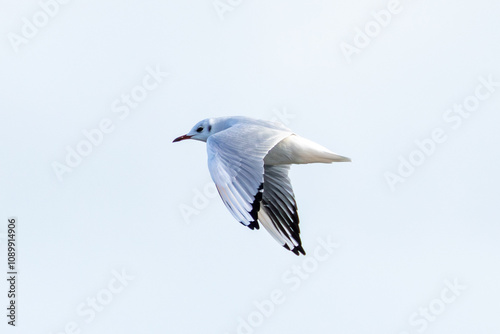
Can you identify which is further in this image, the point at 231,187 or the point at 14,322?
the point at 14,322

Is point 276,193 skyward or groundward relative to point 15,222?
groundward

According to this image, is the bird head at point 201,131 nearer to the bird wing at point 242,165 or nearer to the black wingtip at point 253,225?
the bird wing at point 242,165

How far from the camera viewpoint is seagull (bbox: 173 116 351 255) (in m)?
7.27

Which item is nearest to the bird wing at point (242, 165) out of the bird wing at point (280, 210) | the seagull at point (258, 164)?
the seagull at point (258, 164)

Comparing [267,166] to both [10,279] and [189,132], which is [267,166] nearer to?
[189,132]

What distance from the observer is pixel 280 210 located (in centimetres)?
861

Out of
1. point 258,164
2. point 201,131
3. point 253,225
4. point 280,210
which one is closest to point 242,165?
point 258,164

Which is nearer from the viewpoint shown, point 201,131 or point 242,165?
point 242,165

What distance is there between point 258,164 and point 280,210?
46.8 inches

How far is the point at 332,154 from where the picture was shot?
8.20 m

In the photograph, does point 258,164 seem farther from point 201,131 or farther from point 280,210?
point 201,131

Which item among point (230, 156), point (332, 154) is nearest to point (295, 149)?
point (332, 154)

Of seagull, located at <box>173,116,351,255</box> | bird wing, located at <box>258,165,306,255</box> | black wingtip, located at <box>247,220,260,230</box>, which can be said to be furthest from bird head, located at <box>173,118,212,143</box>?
black wingtip, located at <box>247,220,260,230</box>

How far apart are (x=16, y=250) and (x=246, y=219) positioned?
274 cm
